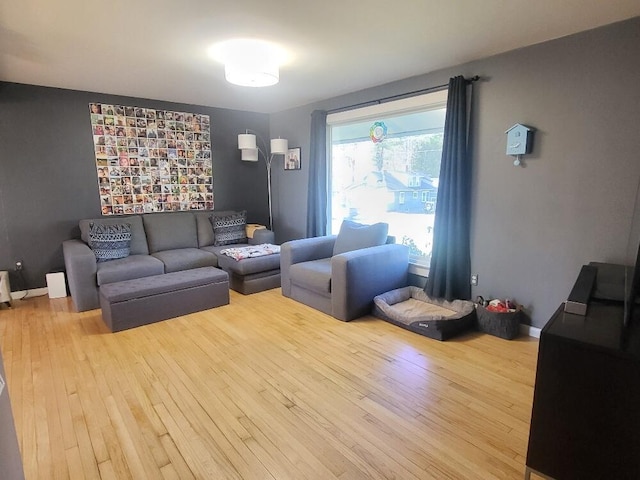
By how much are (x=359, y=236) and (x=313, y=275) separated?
2.26 ft

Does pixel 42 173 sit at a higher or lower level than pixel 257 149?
lower

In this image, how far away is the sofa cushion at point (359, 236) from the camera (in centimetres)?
362

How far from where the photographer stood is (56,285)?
386 cm

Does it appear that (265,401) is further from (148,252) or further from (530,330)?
(148,252)

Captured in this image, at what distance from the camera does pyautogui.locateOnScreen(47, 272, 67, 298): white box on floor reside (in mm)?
3830

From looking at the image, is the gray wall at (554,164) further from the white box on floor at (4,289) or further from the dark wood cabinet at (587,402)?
the white box on floor at (4,289)

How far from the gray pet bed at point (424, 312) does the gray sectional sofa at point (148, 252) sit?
211 cm

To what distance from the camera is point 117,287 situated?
3.18 metres

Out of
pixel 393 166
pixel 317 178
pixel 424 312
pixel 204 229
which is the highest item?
pixel 393 166

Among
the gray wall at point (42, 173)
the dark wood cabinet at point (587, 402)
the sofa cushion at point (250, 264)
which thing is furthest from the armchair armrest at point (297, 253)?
the dark wood cabinet at point (587, 402)

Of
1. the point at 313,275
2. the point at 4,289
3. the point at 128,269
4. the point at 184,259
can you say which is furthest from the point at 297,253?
the point at 4,289

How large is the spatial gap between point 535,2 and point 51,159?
4.71 m

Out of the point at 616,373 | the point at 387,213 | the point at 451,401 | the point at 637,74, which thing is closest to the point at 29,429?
the point at 451,401

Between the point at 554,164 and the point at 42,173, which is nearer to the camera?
the point at 554,164
